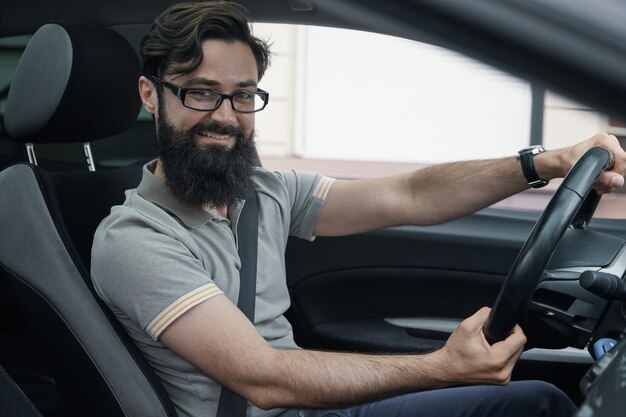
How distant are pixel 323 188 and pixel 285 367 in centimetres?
66

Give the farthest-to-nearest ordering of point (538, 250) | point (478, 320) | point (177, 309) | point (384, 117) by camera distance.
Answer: point (384, 117), point (177, 309), point (478, 320), point (538, 250)

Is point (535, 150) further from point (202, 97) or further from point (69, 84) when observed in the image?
point (69, 84)

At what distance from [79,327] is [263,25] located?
1122 mm

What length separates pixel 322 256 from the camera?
265 centimetres

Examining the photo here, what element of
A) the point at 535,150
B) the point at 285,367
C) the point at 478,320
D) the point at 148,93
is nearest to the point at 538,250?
the point at 478,320

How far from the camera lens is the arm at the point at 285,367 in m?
1.48

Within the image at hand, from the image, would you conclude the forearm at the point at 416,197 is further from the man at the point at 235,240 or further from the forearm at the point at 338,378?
the forearm at the point at 338,378

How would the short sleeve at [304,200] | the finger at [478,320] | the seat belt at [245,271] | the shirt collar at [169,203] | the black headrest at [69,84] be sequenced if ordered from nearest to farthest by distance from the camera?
the finger at [478,320], the seat belt at [245,271], the shirt collar at [169,203], the black headrest at [69,84], the short sleeve at [304,200]

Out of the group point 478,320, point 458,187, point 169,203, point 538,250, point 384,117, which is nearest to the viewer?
point 538,250

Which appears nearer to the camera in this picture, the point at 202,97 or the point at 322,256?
the point at 202,97

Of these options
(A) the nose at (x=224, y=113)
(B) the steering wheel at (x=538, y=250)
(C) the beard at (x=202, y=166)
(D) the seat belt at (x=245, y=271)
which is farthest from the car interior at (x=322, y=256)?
(A) the nose at (x=224, y=113)

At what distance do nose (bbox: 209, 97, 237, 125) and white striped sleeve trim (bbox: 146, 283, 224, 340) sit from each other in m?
0.40

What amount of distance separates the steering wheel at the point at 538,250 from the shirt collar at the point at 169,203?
0.63 meters

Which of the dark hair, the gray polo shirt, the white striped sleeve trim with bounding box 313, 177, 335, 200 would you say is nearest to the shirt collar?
the gray polo shirt
